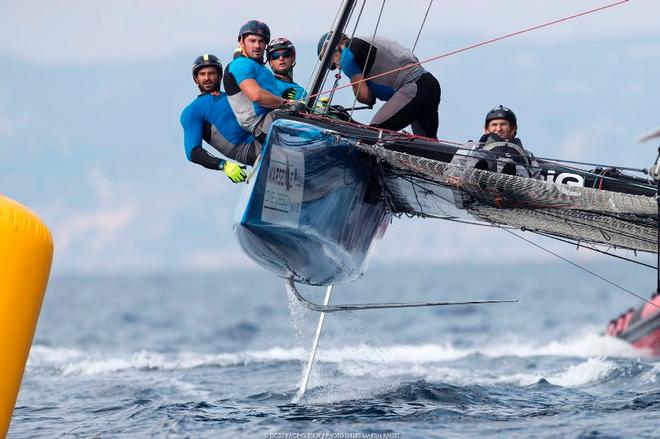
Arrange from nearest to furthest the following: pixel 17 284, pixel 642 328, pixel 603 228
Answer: pixel 17 284, pixel 603 228, pixel 642 328

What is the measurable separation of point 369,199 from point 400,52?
4.26 feet

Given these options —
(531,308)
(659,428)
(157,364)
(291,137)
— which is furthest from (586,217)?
(531,308)

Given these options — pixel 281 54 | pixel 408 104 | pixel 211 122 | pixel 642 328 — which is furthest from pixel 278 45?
pixel 642 328

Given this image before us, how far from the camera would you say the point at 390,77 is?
30.9 ft

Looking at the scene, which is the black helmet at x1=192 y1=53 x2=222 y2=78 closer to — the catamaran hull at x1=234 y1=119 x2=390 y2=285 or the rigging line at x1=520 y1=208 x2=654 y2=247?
the catamaran hull at x1=234 y1=119 x2=390 y2=285

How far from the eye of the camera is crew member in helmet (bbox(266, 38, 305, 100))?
9.65m

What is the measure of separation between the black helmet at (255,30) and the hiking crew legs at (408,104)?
1.00 metres

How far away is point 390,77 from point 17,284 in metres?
3.30

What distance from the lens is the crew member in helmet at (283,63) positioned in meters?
9.65

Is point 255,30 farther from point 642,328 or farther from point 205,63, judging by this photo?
point 642,328

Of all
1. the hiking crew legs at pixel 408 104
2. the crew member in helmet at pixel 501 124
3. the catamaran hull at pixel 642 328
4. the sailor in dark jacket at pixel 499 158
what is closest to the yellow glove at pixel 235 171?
the hiking crew legs at pixel 408 104

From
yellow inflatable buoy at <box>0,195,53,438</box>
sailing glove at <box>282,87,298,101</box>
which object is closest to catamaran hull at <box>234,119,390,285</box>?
sailing glove at <box>282,87,298,101</box>

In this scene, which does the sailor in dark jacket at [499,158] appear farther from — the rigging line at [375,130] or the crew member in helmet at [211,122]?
the crew member in helmet at [211,122]

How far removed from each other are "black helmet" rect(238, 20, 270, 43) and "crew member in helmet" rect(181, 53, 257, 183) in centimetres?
35
